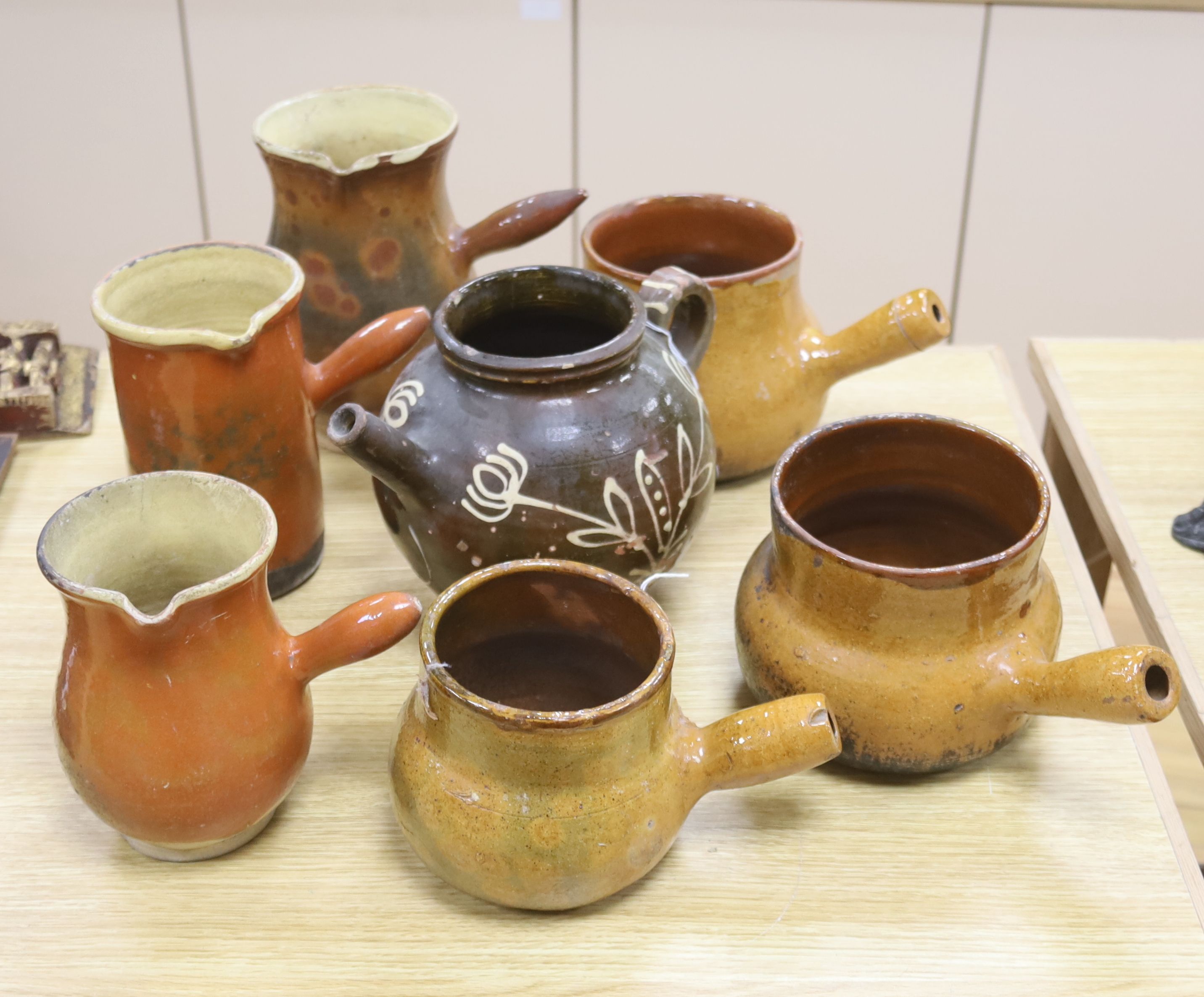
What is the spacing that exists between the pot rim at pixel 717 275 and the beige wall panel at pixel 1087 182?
977 mm

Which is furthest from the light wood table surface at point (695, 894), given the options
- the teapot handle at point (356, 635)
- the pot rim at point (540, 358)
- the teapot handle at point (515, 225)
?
the teapot handle at point (515, 225)

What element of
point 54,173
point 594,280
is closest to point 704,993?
point 594,280

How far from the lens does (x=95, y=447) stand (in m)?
1.07

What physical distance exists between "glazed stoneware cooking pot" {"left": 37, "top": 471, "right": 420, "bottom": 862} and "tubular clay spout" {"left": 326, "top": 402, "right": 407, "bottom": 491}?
0.07 metres

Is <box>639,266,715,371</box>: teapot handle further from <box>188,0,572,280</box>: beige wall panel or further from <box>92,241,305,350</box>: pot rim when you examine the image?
<box>188,0,572,280</box>: beige wall panel

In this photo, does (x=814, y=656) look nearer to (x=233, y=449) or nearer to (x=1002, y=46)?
(x=233, y=449)

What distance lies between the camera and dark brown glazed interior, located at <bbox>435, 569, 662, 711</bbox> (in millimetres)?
710

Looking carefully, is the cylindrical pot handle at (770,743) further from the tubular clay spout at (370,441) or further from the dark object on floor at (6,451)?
the dark object on floor at (6,451)

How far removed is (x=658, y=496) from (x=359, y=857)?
267mm

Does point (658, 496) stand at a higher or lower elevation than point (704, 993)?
higher

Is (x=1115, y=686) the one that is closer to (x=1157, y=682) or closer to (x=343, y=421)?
(x=1157, y=682)

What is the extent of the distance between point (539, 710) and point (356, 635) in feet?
0.40

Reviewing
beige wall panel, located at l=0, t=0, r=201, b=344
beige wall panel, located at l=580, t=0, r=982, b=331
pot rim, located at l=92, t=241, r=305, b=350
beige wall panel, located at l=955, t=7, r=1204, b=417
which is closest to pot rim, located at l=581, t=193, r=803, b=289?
pot rim, located at l=92, t=241, r=305, b=350

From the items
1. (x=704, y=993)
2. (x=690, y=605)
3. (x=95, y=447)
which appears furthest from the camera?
(x=95, y=447)
